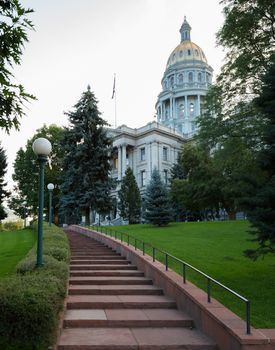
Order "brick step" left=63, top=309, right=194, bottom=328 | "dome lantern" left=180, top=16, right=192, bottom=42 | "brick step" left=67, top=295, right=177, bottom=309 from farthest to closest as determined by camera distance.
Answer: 1. "dome lantern" left=180, top=16, right=192, bottom=42
2. "brick step" left=67, top=295, right=177, bottom=309
3. "brick step" left=63, top=309, right=194, bottom=328

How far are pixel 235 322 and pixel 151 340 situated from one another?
164cm

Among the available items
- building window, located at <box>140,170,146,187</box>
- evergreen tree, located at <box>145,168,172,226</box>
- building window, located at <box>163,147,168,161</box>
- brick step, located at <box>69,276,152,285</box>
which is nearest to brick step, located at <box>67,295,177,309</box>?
brick step, located at <box>69,276,152,285</box>

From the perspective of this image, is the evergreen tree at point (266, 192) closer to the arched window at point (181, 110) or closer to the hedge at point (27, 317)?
the hedge at point (27, 317)

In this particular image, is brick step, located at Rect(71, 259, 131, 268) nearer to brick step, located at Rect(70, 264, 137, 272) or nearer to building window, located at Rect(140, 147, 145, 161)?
brick step, located at Rect(70, 264, 137, 272)

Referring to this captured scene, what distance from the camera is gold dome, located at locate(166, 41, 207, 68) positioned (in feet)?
347

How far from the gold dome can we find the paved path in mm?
98548

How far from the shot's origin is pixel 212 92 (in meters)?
25.3

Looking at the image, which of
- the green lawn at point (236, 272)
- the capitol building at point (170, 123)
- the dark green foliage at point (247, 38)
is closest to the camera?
the green lawn at point (236, 272)

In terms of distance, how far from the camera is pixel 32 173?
58406 millimetres

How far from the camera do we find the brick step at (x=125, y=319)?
8391mm

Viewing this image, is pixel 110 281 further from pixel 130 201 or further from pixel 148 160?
pixel 148 160

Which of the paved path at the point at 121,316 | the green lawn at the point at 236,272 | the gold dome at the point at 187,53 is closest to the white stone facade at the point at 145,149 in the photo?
the gold dome at the point at 187,53

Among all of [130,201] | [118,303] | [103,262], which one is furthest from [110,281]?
[130,201]

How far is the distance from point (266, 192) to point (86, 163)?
1183 inches
